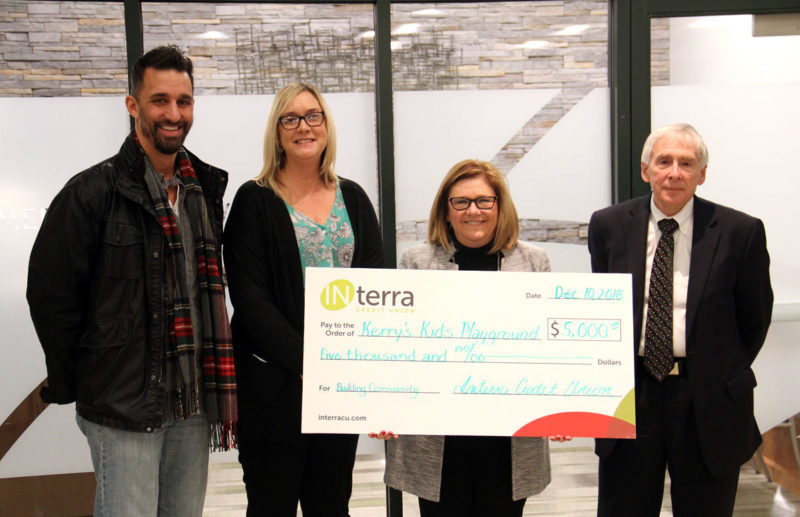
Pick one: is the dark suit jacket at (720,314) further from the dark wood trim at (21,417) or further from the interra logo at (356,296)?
the dark wood trim at (21,417)

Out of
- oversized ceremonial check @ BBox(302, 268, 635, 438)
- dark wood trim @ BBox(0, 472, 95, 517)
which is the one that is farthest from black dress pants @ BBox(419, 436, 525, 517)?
dark wood trim @ BBox(0, 472, 95, 517)

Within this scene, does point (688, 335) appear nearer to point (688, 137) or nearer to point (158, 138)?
point (688, 137)

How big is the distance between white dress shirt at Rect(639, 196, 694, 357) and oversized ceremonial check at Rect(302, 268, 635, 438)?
247mm

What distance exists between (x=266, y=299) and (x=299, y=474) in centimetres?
56

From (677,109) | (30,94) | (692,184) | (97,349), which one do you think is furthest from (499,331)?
(30,94)

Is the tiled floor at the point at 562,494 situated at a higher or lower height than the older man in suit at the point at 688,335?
lower

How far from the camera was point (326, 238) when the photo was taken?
220cm

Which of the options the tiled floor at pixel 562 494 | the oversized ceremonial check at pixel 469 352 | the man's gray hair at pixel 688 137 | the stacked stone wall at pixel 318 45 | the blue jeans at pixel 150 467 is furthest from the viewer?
the tiled floor at pixel 562 494

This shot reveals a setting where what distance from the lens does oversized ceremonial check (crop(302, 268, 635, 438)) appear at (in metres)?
2.05

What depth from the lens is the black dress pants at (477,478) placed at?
212cm

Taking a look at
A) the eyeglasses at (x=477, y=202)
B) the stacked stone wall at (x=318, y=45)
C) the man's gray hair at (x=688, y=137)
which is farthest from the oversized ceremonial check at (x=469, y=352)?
the stacked stone wall at (x=318, y=45)

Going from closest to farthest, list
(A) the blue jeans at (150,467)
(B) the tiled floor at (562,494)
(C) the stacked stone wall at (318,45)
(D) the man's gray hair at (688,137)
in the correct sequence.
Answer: (A) the blue jeans at (150,467), (D) the man's gray hair at (688,137), (C) the stacked stone wall at (318,45), (B) the tiled floor at (562,494)

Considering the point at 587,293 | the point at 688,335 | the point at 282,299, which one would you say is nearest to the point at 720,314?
the point at 688,335

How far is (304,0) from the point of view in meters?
3.05
